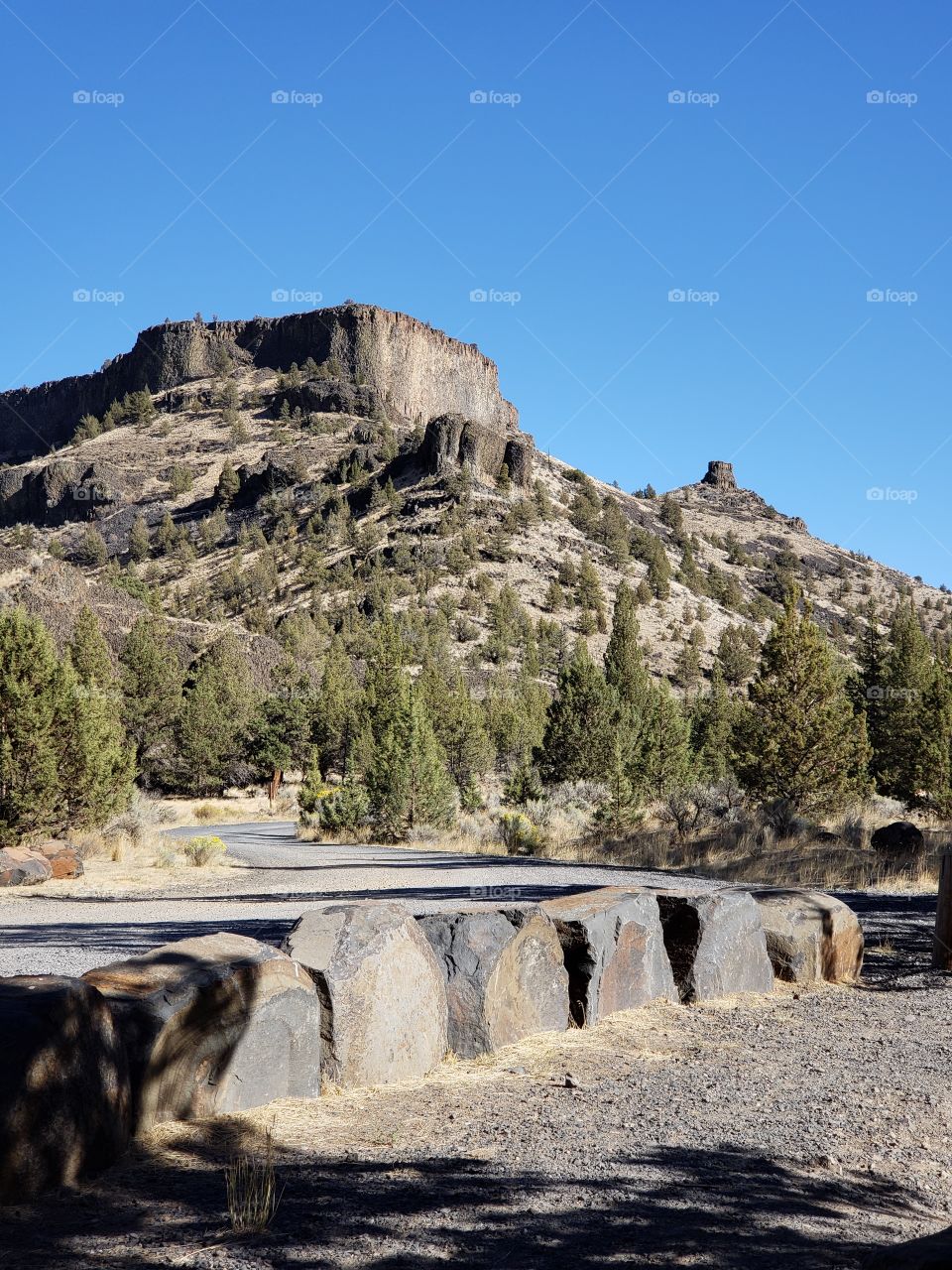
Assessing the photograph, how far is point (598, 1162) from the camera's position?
443cm

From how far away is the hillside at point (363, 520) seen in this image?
259ft

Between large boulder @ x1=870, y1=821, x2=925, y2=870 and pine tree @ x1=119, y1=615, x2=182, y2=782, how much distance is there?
35.4m

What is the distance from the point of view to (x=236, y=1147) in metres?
4.53

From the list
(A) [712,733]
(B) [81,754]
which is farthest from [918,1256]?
(A) [712,733]

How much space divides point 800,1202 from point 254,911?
881cm

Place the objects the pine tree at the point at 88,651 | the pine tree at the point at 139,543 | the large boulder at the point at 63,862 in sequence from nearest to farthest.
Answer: the large boulder at the point at 63,862
the pine tree at the point at 88,651
the pine tree at the point at 139,543

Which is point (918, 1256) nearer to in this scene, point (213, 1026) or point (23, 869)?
point (213, 1026)

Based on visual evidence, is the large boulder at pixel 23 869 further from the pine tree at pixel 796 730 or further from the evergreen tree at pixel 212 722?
the evergreen tree at pixel 212 722

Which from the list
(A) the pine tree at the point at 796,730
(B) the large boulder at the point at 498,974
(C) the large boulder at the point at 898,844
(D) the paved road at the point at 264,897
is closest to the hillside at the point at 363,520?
(D) the paved road at the point at 264,897

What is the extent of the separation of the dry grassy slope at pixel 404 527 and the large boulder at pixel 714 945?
43.1 meters

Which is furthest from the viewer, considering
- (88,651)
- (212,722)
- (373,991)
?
(212,722)

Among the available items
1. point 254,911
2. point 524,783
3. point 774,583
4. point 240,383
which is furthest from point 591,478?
point 254,911

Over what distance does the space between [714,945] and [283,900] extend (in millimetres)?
7208

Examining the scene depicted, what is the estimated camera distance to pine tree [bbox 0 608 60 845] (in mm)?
19047
